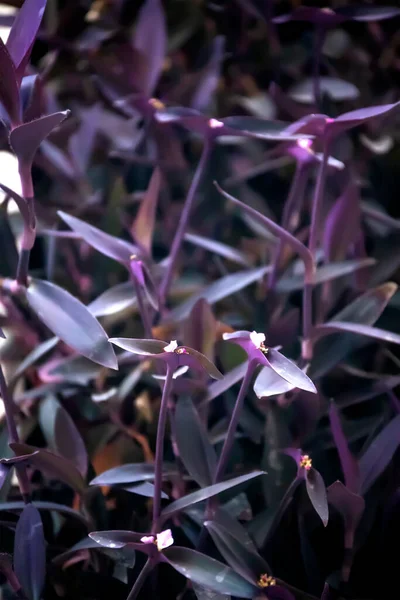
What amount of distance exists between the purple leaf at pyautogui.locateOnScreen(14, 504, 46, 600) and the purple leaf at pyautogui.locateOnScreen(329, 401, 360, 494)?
202 mm

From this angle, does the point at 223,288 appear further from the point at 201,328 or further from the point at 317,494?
the point at 317,494

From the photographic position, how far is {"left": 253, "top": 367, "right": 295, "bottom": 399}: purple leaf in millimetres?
332

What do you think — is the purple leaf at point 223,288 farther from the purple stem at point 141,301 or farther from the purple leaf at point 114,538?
the purple leaf at point 114,538

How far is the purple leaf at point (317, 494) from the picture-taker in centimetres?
→ 33

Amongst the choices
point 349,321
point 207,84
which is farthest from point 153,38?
point 349,321

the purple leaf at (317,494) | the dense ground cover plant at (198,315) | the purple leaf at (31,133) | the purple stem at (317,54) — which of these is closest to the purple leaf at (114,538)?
the dense ground cover plant at (198,315)

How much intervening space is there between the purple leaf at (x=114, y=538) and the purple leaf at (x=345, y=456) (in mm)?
140

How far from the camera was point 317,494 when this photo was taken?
13.7 inches

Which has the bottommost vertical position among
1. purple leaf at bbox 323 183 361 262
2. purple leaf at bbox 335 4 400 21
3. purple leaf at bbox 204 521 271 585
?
purple leaf at bbox 204 521 271 585

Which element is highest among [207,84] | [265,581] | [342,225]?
[207,84]

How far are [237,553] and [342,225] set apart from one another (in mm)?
305

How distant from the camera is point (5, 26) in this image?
613 mm

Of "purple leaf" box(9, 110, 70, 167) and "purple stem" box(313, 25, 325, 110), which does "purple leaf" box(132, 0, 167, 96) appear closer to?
"purple stem" box(313, 25, 325, 110)

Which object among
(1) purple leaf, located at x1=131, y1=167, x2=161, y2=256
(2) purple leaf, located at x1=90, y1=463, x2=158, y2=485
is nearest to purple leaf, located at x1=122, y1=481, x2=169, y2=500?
(2) purple leaf, located at x1=90, y1=463, x2=158, y2=485
